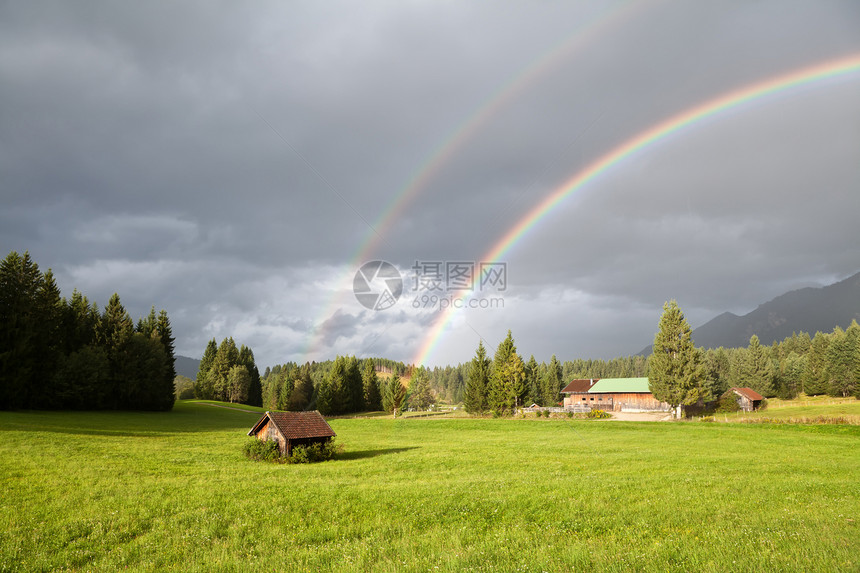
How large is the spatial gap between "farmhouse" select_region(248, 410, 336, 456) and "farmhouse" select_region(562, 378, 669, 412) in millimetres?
65384

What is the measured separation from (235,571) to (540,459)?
20938 millimetres

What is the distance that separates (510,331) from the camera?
7825cm

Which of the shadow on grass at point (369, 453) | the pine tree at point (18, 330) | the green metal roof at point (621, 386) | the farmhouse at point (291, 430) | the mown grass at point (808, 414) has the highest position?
the pine tree at point (18, 330)

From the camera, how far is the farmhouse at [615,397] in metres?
85.9

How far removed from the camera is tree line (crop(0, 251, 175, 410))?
53875mm

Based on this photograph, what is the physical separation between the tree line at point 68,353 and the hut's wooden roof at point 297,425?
148 feet

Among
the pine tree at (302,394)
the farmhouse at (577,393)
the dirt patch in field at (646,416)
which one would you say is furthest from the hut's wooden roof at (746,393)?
the pine tree at (302,394)

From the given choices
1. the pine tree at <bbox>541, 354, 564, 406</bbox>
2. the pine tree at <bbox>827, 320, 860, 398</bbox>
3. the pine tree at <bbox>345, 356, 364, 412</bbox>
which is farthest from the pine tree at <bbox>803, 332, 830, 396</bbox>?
the pine tree at <bbox>345, 356, 364, 412</bbox>

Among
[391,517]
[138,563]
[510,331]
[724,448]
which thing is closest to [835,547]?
[391,517]

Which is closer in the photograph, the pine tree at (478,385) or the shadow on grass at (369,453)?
the shadow on grass at (369,453)

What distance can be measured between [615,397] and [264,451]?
7983 cm

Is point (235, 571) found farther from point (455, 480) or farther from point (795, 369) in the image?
point (795, 369)

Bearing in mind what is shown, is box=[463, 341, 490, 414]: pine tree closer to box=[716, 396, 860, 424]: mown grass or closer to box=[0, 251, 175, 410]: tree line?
box=[716, 396, 860, 424]: mown grass

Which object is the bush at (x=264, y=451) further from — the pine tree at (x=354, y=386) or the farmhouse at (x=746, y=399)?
the farmhouse at (x=746, y=399)
